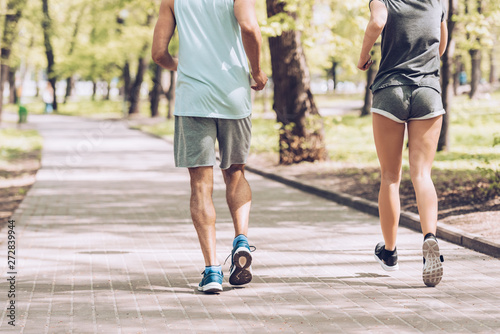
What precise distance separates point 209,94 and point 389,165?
1403mm

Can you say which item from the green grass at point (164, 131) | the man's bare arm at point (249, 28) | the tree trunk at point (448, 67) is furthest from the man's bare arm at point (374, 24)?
the green grass at point (164, 131)

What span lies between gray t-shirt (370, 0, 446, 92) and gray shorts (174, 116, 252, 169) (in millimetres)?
1056

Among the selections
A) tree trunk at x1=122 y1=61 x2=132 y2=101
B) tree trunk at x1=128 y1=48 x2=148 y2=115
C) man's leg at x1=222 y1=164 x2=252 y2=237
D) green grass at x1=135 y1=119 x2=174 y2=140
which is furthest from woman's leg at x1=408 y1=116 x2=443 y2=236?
tree trunk at x1=122 y1=61 x2=132 y2=101

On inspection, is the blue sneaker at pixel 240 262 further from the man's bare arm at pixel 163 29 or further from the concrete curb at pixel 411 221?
the concrete curb at pixel 411 221

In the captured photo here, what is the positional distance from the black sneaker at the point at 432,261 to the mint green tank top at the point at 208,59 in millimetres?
1533

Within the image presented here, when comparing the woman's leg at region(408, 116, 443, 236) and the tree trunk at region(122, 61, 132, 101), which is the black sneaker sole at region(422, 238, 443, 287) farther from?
the tree trunk at region(122, 61, 132, 101)

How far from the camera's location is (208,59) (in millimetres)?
4949

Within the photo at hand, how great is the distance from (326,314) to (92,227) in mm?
4364

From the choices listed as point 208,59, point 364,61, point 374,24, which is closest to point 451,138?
point 364,61

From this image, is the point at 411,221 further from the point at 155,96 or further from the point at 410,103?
the point at 155,96

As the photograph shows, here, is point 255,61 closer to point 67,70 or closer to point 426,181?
point 426,181

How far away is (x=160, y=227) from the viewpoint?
807cm

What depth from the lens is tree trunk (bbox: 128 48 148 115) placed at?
1722 inches

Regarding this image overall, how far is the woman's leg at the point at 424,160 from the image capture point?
5.11 m
